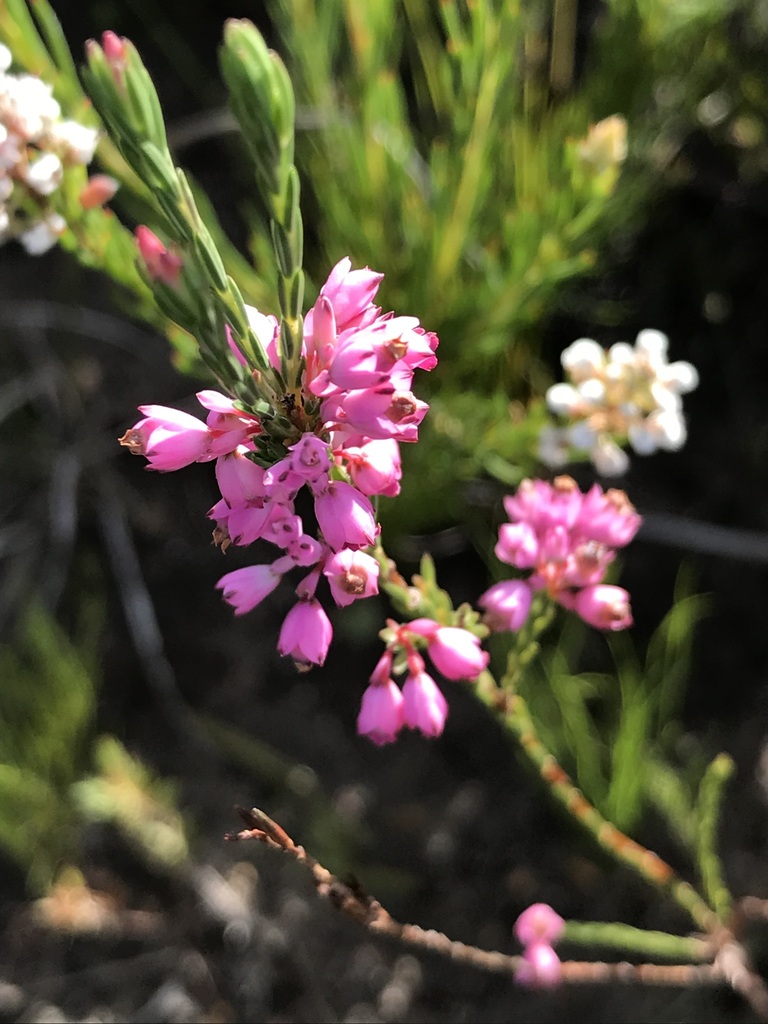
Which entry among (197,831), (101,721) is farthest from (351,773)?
(101,721)

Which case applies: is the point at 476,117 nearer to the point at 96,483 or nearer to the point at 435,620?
the point at 435,620

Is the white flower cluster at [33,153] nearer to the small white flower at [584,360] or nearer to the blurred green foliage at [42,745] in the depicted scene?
the small white flower at [584,360]

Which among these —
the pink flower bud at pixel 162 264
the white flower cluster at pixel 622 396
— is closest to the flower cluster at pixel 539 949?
the white flower cluster at pixel 622 396

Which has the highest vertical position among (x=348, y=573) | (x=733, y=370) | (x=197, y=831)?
(x=733, y=370)

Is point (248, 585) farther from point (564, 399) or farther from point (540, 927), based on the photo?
point (540, 927)

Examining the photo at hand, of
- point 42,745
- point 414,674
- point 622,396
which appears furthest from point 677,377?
point 42,745

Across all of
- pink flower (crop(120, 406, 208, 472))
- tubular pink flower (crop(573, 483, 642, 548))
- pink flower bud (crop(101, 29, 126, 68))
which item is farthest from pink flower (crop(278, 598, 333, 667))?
pink flower bud (crop(101, 29, 126, 68))
